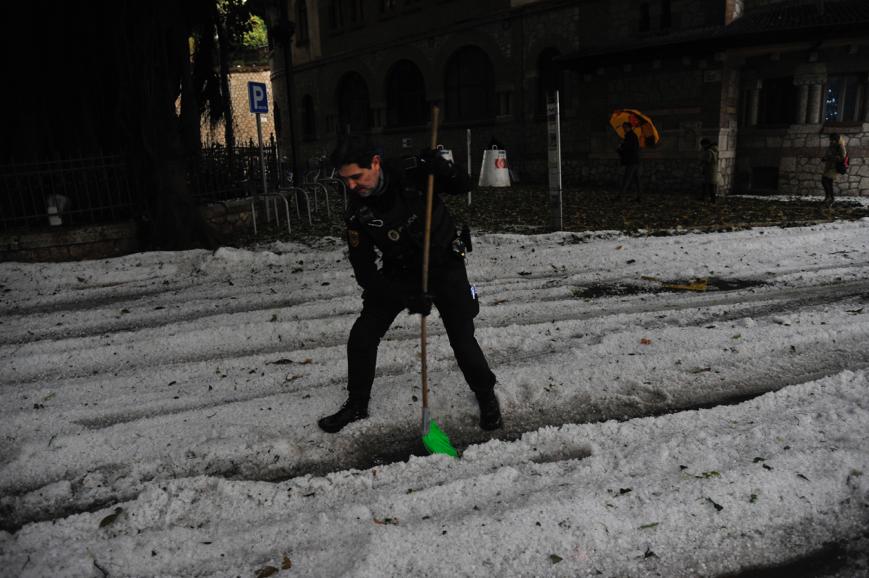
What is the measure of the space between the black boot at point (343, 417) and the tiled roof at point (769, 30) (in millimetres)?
15687

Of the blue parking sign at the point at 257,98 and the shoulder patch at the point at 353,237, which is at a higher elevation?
the blue parking sign at the point at 257,98

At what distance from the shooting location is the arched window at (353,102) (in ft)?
99.0

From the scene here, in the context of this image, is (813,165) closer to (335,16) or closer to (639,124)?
(639,124)

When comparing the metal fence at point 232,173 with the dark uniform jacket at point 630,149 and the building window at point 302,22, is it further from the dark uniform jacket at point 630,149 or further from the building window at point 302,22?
the building window at point 302,22

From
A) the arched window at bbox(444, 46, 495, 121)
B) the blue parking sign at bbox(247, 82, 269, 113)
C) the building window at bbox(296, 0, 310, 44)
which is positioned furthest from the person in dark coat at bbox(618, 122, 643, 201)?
the building window at bbox(296, 0, 310, 44)

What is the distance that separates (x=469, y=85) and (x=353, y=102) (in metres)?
8.15

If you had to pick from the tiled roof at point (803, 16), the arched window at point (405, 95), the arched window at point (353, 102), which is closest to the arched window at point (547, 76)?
the tiled roof at point (803, 16)

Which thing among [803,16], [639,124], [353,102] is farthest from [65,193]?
[353,102]

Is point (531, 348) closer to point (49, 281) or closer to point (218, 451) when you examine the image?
point (218, 451)

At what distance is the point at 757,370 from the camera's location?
15.2ft

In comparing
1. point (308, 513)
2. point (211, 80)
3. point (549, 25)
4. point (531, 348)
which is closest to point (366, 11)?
point (549, 25)

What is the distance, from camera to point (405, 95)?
90.6 ft

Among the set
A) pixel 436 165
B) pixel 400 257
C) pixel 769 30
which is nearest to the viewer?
pixel 436 165

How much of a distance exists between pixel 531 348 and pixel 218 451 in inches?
106
